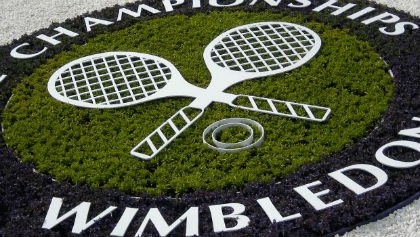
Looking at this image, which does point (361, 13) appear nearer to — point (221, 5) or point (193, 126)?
point (221, 5)

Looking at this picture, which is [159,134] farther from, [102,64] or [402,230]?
[402,230]

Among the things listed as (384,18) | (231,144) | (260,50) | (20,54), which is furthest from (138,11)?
(231,144)

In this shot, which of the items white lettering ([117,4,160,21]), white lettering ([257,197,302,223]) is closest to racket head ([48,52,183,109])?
white lettering ([117,4,160,21])

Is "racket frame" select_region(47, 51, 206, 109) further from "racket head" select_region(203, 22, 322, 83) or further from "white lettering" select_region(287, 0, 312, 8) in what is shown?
"white lettering" select_region(287, 0, 312, 8)

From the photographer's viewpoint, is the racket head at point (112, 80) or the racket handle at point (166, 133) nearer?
the racket handle at point (166, 133)

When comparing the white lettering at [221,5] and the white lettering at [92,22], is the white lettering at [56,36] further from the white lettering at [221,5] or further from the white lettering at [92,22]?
the white lettering at [221,5]

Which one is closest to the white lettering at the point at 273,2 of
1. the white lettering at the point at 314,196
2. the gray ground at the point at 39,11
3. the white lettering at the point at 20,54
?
the gray ground at the point at 39,11
